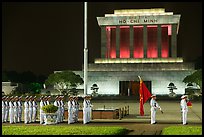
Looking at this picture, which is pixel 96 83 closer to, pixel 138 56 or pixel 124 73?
pixel 124 73

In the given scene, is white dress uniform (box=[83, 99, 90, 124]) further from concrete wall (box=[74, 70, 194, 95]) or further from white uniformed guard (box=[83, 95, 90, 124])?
concrete wall (box=[74, 70, 194, 95])

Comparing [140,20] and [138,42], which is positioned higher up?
[140,20]

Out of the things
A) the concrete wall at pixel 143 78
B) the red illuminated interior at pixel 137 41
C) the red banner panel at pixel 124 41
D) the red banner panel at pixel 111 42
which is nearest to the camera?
the concrete wall at pixel 143 78

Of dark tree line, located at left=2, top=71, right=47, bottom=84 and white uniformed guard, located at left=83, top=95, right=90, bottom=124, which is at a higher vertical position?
dark tree line, located at left=2, top=71, right=47, bottom=84

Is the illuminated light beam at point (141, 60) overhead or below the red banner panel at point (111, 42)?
below

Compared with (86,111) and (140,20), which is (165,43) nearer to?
(140,20)

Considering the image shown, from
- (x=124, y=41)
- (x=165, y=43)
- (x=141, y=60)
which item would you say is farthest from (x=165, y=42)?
(x=141, y=60)

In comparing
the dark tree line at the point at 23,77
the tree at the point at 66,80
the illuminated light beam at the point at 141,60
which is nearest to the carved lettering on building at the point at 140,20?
the illuminated light beam at the point at 141,60

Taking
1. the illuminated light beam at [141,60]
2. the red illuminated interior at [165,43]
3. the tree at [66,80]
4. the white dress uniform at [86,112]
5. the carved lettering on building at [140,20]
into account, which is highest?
the carved lettering on building at [140,20]

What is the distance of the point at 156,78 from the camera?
5434cm

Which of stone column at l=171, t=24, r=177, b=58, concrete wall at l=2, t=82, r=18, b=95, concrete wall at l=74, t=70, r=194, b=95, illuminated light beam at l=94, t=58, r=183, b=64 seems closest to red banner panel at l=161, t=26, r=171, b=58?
stone column at l=171, t=24, r=177, b=58

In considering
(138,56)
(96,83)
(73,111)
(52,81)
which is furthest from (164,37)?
(73,111)

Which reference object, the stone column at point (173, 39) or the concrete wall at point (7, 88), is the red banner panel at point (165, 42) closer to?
the stone column at point (173, 39)

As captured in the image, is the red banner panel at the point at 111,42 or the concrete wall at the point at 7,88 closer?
the concrete wall at the point at 7,88
